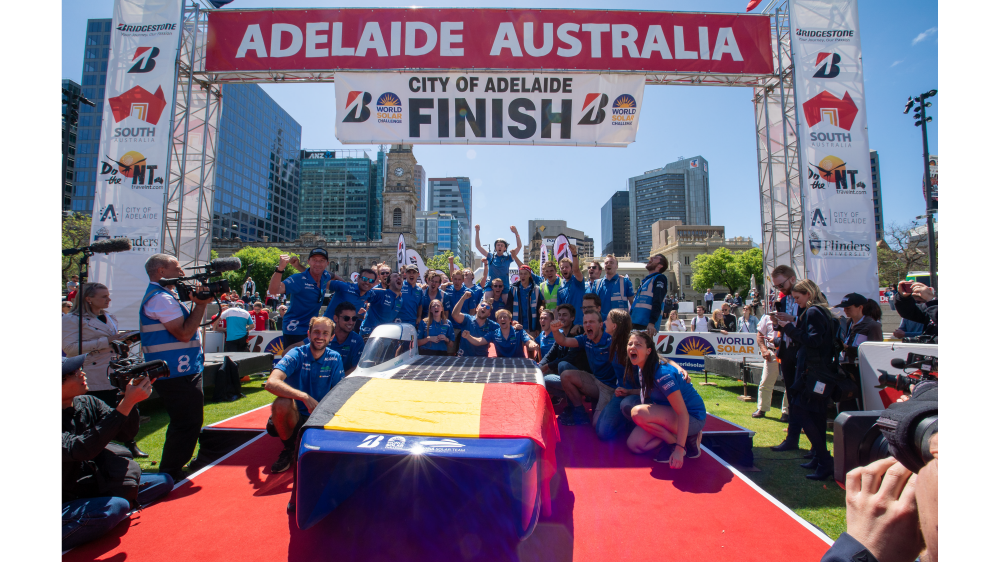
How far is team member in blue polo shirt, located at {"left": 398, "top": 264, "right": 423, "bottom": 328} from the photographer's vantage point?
6168 mm

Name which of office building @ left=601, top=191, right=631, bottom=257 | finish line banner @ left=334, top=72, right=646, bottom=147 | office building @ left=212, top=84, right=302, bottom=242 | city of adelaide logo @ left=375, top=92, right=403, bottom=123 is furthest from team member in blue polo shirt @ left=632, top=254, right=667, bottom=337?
office building @ left=601, top=191, right=631, bottom=257

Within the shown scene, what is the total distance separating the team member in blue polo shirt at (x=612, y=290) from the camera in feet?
18.7

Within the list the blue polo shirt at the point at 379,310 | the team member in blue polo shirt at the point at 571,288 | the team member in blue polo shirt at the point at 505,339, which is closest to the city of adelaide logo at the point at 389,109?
the blue polo shirt at the point at 379,310

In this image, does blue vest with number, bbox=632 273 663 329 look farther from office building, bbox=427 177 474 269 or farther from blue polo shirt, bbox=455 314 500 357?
office building, bbox=427 177 474 269

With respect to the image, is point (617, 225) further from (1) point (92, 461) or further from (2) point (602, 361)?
(1) point (92, 461)

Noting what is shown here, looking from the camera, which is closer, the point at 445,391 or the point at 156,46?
the point at 445,391

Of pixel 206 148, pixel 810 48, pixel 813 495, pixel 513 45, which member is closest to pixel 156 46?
pixel 206 148

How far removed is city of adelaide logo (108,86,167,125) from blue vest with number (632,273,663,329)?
9.57 meters

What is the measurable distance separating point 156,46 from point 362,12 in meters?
4.12

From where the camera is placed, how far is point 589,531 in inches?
101

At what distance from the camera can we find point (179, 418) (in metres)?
3.29

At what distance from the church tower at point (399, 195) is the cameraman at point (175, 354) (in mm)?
58174

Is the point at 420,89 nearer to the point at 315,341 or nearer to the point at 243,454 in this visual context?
the point at 315,341

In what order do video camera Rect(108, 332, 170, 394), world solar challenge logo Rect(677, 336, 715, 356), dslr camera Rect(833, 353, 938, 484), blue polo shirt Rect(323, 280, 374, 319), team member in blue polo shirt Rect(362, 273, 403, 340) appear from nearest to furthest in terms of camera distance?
dslr camera Rect(833, 353, 938, 484) → video camera Rect(108, 332, 170, 394) → blue polo shirt Rect(323, 280, 374, 319) → team member in blue polo shirt Rect(362, 273, 403, 340) → world solar challenge logo Rect(677, 336, 715, 356)
